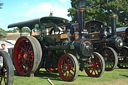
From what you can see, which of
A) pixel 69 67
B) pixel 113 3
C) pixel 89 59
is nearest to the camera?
pixel 69 67

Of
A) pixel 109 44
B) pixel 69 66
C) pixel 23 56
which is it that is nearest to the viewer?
pixel 69 66

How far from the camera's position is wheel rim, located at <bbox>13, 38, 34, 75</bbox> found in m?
7.02

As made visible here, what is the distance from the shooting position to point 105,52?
9.55 m

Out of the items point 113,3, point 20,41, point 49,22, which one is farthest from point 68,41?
point 113,3

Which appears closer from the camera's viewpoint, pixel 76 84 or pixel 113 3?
pixel 76 84

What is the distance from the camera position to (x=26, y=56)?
23.4 ft

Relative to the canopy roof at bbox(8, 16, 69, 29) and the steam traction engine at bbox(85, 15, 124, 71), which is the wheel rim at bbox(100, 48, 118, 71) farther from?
the canopy roof at bbox(8, 16, 69, 29)

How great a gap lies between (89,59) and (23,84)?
2.44m

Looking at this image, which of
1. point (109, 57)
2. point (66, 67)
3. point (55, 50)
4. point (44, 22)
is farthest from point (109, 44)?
point (66, 67)

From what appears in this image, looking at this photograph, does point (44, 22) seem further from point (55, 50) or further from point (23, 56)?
point (23, 56)

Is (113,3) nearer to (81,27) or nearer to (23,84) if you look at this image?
(81,27)

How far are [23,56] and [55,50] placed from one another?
3.87 feet

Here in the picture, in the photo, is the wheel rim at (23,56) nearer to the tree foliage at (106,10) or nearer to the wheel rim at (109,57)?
the wheel rim at (109,57)

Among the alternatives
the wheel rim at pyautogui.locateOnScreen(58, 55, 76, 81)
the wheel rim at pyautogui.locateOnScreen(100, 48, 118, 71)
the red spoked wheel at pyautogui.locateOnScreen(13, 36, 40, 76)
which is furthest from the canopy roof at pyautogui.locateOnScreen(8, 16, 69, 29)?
the wheel rim at pyautogui.locateOnScreen(100, 48, 118, 71)
